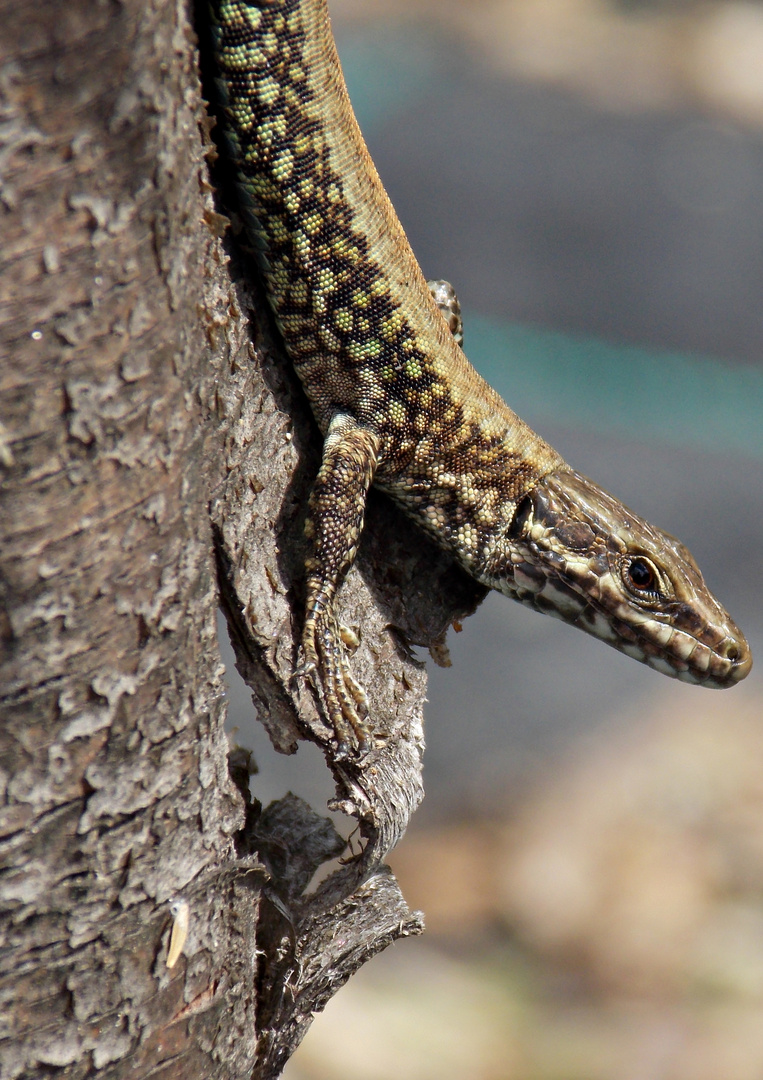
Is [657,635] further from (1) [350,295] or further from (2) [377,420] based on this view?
(1) [350,295]

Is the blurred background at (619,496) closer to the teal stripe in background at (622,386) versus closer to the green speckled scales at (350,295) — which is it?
the teal stripe in background at (622,386)

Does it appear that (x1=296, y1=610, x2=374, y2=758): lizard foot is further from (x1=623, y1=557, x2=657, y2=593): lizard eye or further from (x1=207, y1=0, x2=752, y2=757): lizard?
(x1=623, y1=557, x2=657, y2=593): lizard eye

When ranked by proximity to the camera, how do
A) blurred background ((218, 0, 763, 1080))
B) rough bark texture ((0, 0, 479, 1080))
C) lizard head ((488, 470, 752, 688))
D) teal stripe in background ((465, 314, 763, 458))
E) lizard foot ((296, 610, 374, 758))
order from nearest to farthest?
rough bark texture ((0, 0, 479, 1080)) → lizard foot ((296, 610, 374, 758)) → lizard head ((488, 470, 752, 688)) → blurred background ((218, 0, 763, 1080)) → teal stripe in background ((465, 314, 763, 458))

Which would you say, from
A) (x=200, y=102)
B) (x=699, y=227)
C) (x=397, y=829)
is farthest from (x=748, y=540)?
(x=200, y=102)

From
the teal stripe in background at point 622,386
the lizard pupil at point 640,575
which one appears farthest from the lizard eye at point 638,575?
the teal stripe in background at point 622,386

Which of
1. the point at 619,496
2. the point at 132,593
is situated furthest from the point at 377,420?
the point at 619,496

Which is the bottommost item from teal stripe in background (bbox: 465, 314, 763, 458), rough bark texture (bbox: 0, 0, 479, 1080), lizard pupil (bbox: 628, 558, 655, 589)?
rough bark texture (bbox: 0, 0, 479, 1080)

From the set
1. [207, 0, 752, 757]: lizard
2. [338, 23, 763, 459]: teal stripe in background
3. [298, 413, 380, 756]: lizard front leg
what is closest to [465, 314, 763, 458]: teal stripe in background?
[338, 23, 763, 459]: teal stripe in background
